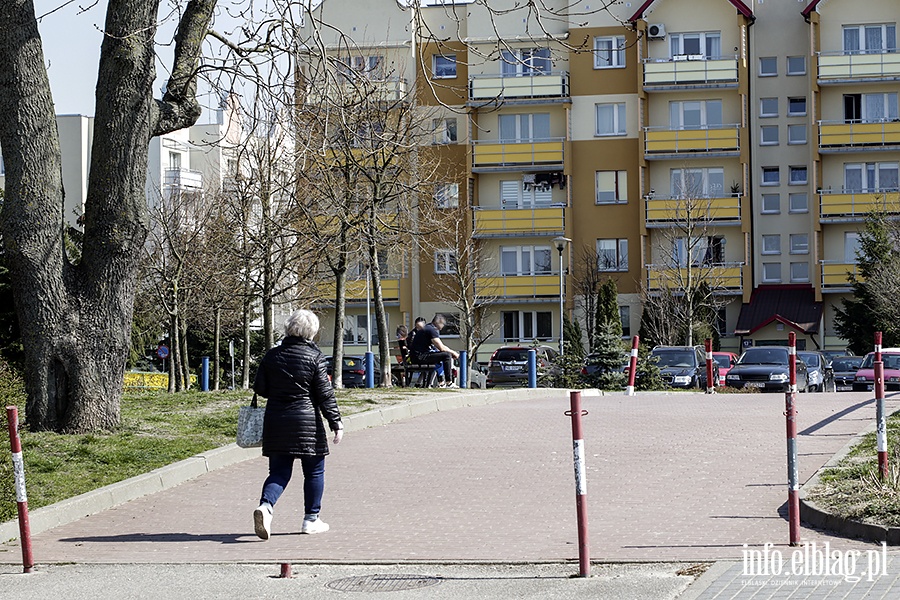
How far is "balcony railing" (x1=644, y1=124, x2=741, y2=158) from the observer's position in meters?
59.7

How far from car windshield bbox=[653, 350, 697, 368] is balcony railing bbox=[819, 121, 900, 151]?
25.6m

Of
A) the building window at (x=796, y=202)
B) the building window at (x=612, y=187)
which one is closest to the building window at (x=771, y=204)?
the building window at (x=796, y=202)

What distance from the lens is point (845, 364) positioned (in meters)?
45.2

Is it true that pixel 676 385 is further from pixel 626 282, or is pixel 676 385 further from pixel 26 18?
pixel 626 282

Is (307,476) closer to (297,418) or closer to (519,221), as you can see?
(297,418)

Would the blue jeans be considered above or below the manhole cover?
above

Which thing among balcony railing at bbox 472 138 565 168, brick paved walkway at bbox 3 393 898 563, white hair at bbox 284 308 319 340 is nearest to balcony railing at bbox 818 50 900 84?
balcony railing at bbox 472 138 565 168

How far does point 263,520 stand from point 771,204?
5383cm

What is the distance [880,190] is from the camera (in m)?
59.6

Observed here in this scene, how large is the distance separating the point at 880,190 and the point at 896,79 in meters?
4.90

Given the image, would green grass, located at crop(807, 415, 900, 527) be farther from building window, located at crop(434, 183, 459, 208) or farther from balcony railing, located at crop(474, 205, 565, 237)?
balcony railing, located at crop(474, 205, 565, 237)

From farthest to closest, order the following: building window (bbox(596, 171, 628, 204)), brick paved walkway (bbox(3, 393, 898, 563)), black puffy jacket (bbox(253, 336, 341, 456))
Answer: building window (bbox(596, 171, 628, 204)) < black puffy jacket (bbox(253, 336, 341, 456)) < brick paved walkway (bbox(3, 393, 898, 563))

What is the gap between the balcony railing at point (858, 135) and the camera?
2309 inches

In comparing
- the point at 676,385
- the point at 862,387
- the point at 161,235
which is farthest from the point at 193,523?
the point at 161,235
